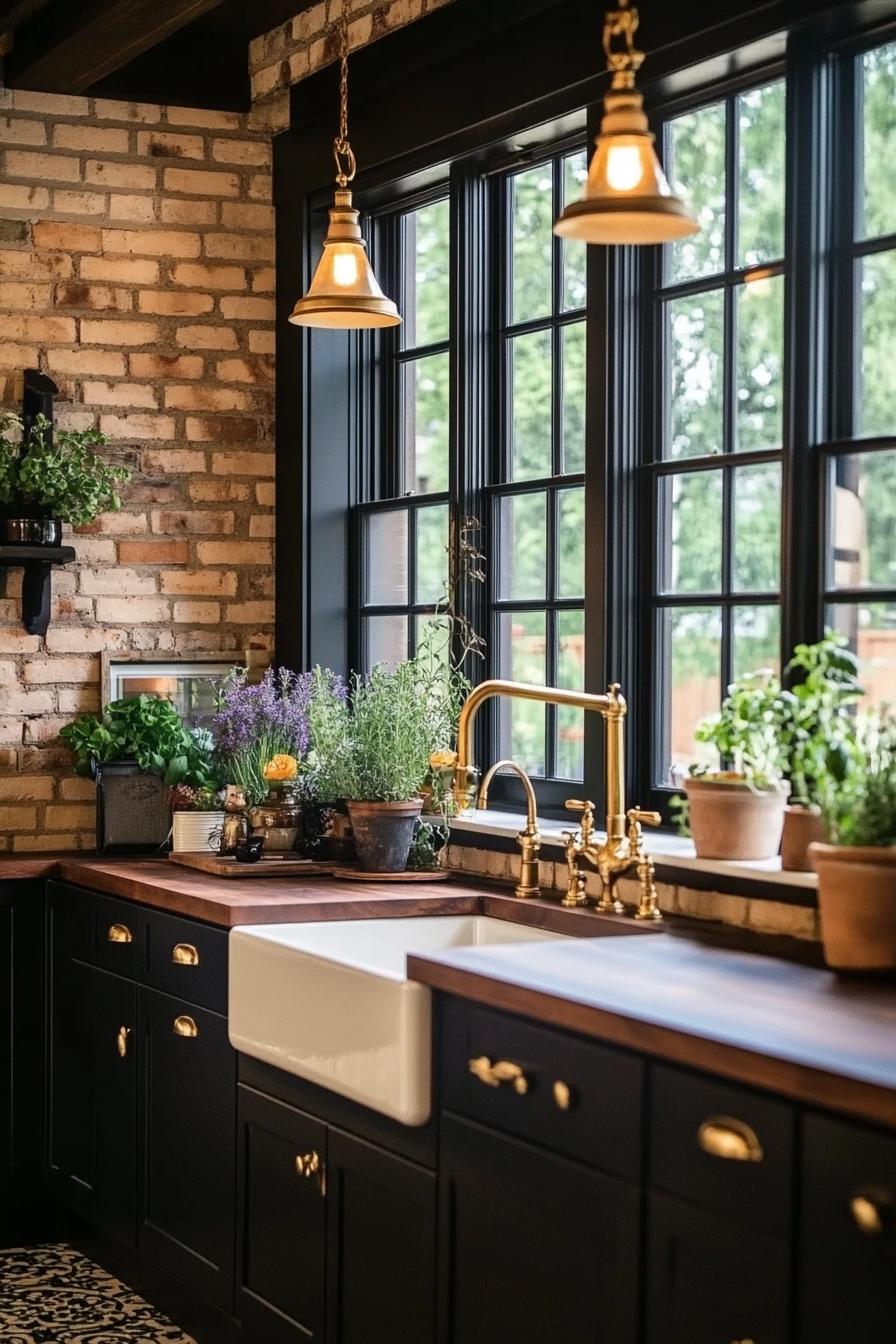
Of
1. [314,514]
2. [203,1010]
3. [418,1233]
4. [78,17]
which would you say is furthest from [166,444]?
[418,1233]

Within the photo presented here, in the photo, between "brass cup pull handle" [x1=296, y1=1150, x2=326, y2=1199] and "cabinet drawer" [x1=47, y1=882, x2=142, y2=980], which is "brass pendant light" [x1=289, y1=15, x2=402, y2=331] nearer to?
"cabinet drawer" [x1=47, y1=882, x2=142, y2=980]

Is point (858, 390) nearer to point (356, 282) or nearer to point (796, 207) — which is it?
point (796, 207)

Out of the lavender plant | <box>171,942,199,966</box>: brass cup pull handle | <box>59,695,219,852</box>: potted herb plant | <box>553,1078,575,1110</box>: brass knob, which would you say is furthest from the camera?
<box>59,695,219,852</box>: potted herb plant

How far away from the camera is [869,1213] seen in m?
2.02

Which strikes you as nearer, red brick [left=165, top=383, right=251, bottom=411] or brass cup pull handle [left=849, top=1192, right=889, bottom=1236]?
brass cup pull handle [left=849, top=1192, right=889, bottom=1236]

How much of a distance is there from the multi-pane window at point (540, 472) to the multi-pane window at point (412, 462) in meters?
0.29

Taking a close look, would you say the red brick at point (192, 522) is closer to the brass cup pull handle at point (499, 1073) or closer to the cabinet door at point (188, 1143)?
the cabinet door at point (188, 1143)

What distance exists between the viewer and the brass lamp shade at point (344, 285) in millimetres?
3828

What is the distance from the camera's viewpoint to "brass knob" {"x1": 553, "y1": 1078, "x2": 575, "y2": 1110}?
8.55 ft

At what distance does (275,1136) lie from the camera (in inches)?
141

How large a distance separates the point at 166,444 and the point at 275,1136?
2325 mm

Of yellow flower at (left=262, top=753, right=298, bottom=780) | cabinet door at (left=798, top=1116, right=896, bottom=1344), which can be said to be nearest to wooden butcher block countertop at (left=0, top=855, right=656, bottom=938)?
yellow flower at (left=262, top=753, right=298, bottom=780)

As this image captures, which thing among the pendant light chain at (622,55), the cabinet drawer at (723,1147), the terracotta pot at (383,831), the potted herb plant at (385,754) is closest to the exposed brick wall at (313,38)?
the potted herb plant at (385,754)

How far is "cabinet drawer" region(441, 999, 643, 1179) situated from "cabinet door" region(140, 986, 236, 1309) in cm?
99
